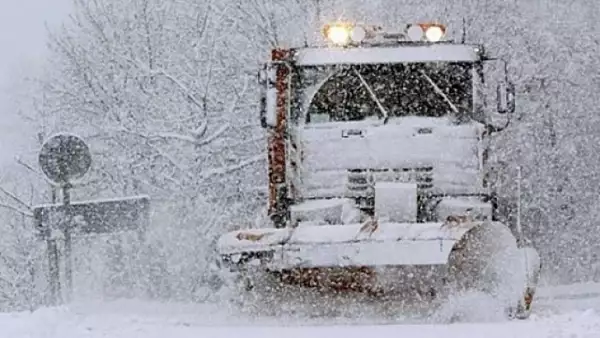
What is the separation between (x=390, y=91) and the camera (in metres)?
9.74

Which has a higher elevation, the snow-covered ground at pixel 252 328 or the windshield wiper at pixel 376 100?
the windshield wiper at pixel 376 100

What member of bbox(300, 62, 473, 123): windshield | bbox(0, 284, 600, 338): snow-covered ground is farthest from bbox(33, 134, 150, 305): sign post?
bbox(300, 62, 473, 123): windshield

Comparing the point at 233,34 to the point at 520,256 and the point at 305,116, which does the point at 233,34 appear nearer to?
the point at 305,116

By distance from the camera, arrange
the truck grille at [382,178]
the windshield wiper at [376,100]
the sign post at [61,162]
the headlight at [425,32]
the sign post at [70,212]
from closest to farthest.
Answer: the truck grille at [382,178] < the sign post at [70,212] < the windshield wiper at [376,100] < the sign post at [61,162] < the headlight at [425,32]

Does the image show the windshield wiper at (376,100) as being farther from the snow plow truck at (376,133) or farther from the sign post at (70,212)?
the sign post at (70,212)

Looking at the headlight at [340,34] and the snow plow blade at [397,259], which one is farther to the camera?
the headlight at [340,34]

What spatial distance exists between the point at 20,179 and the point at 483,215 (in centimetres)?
1892

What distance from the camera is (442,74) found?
974cm

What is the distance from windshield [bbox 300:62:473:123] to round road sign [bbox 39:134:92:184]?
1940 mm

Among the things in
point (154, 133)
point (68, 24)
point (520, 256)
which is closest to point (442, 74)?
point (520, 256)

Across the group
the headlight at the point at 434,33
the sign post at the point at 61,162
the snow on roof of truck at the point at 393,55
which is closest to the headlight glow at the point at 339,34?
the snow on roof of truck at the point at 393,55

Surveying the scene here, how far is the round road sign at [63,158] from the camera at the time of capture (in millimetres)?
9852

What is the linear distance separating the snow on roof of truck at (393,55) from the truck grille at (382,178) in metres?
0.96

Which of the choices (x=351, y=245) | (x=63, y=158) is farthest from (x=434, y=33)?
(x=63, y=158)
